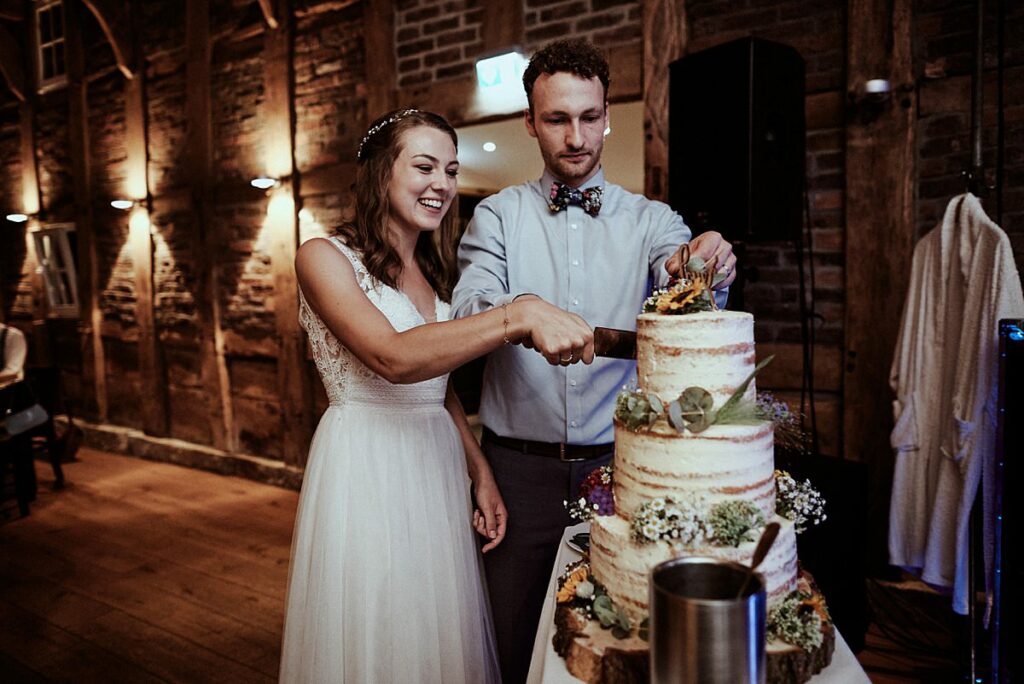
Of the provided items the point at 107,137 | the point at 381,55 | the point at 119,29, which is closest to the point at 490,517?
the point at 381,55

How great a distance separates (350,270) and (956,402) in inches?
86.9

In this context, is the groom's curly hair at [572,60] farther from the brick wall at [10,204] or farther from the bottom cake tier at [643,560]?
the brick wall at [10,204]

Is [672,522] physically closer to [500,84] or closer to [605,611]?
[605,611]

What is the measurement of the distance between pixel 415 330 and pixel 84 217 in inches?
282

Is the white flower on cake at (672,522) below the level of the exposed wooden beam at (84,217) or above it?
below

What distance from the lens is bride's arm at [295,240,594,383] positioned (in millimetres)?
1403

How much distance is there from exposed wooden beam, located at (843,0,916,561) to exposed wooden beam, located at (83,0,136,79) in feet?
20.5

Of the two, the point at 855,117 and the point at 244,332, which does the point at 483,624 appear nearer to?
the point at 855,117

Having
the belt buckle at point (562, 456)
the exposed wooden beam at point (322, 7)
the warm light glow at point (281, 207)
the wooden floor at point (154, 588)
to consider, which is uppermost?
the exposed wooden beam at point (322, 7)

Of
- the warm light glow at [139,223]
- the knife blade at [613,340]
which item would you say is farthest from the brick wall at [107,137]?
the knife blade at [613,340]

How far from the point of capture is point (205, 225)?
616cm

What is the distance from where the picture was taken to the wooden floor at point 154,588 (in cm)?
300

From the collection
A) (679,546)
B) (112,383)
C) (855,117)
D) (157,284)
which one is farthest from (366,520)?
(112,383)

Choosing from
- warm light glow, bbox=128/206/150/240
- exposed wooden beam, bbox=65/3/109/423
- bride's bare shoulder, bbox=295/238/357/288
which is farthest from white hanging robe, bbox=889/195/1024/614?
exposed wooden beam, bbox=65/3/109/423
